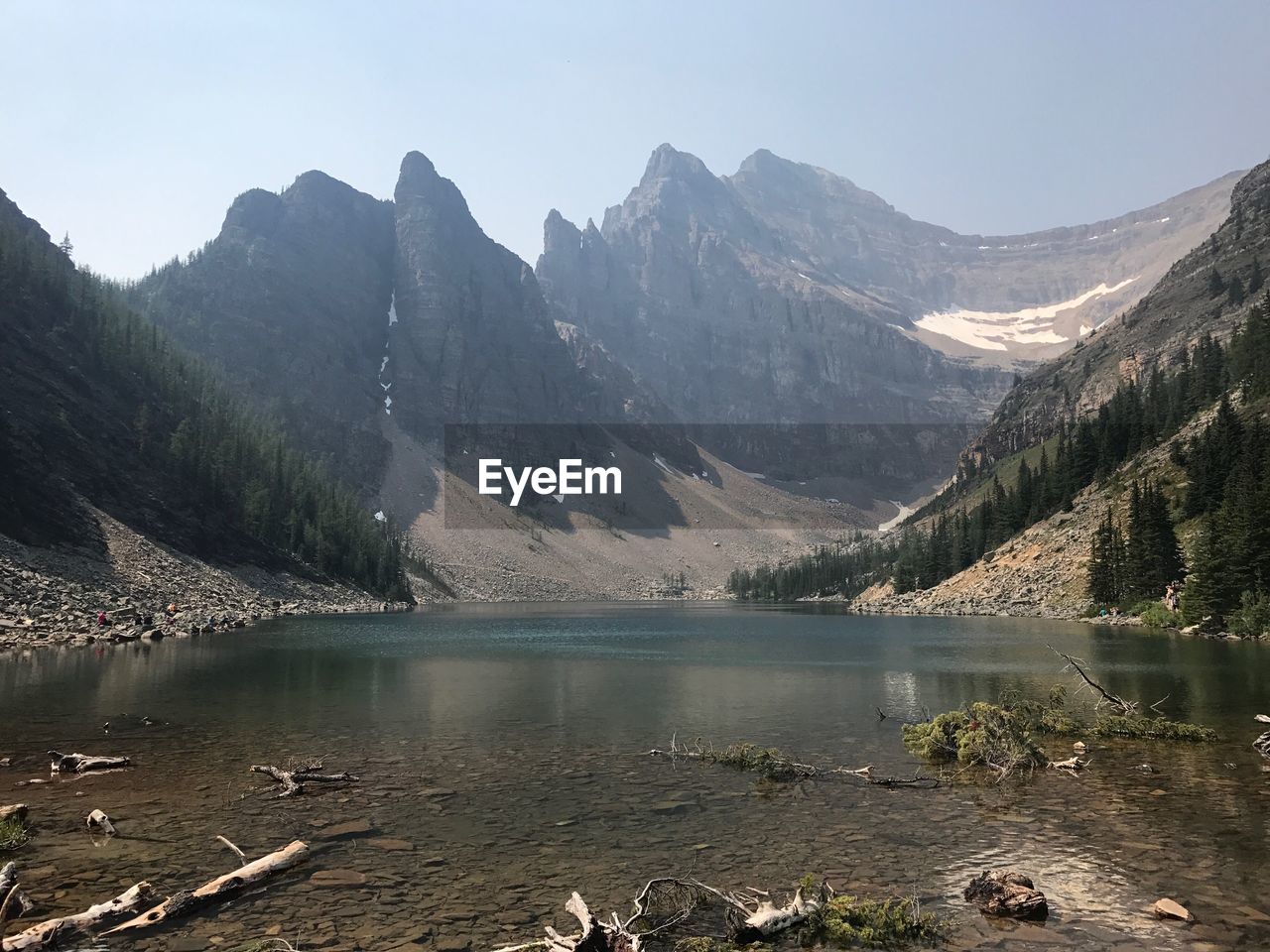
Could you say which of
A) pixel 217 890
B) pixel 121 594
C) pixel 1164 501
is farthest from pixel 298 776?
pixel 1164 501

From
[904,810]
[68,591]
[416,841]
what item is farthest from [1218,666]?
[68,591]

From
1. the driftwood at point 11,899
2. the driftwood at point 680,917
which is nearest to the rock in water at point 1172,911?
the driftwood at point 680,917

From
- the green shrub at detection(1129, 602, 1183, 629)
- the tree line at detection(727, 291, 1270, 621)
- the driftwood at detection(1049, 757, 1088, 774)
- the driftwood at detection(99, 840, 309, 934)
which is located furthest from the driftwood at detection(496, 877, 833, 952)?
the green shrub at detection(1129, 602, 1183, 629)

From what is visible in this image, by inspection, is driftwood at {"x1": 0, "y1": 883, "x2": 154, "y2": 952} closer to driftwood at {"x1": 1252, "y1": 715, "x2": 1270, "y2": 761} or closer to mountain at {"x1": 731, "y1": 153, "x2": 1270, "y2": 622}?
driftwood at {"x1": 1252, "y1": 715, "x2": 1270, "y2": 761}

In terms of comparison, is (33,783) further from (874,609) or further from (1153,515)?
(874,609)

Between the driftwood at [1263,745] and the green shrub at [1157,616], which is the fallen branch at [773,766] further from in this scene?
the green shrub at [1157,616]

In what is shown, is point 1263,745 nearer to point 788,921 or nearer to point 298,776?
point 788,921
